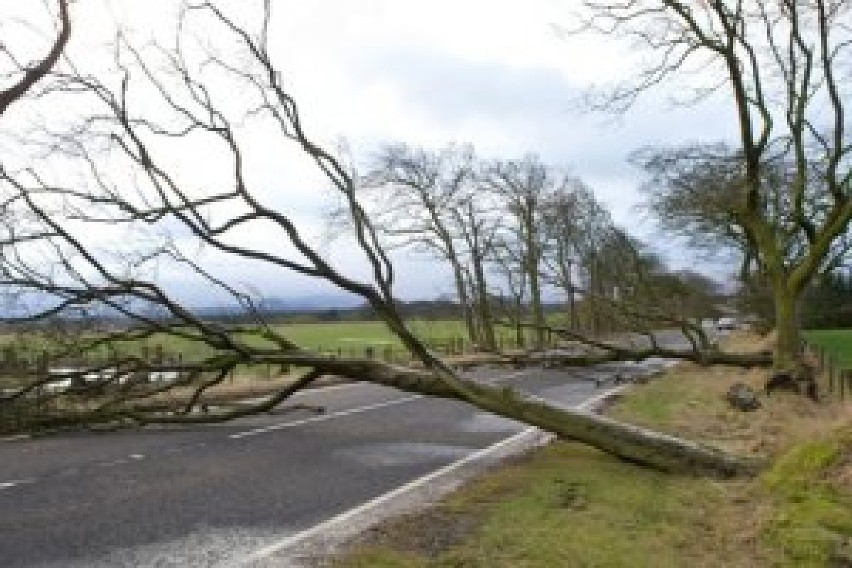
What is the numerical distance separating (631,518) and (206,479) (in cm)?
555

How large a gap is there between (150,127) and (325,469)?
4.94 m

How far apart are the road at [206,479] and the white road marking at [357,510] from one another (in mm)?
116

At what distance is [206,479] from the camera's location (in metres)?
12.5

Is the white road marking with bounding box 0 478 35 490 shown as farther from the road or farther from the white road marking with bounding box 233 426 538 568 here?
the white road marking with bounding box 233 426 538 568

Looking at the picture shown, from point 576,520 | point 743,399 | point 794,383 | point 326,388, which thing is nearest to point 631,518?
point 576,520

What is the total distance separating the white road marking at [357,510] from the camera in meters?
8.42

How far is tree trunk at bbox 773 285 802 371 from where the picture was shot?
21.7 m

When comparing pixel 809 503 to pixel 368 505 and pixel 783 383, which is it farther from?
pixel 783 383

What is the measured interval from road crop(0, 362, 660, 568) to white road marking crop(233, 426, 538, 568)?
116 mm

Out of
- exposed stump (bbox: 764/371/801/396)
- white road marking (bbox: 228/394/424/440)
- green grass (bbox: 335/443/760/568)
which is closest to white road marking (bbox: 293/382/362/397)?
white road marking (bbox: 228/394/424/440)

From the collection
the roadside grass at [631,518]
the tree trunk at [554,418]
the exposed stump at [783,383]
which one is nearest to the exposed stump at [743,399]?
the exposed stump at [783,383]

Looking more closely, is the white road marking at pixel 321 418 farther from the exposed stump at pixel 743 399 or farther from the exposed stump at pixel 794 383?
the exposed stump at pixel 794 383

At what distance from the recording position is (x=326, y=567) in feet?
25.2

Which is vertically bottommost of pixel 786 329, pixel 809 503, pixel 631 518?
pixel 631 518
